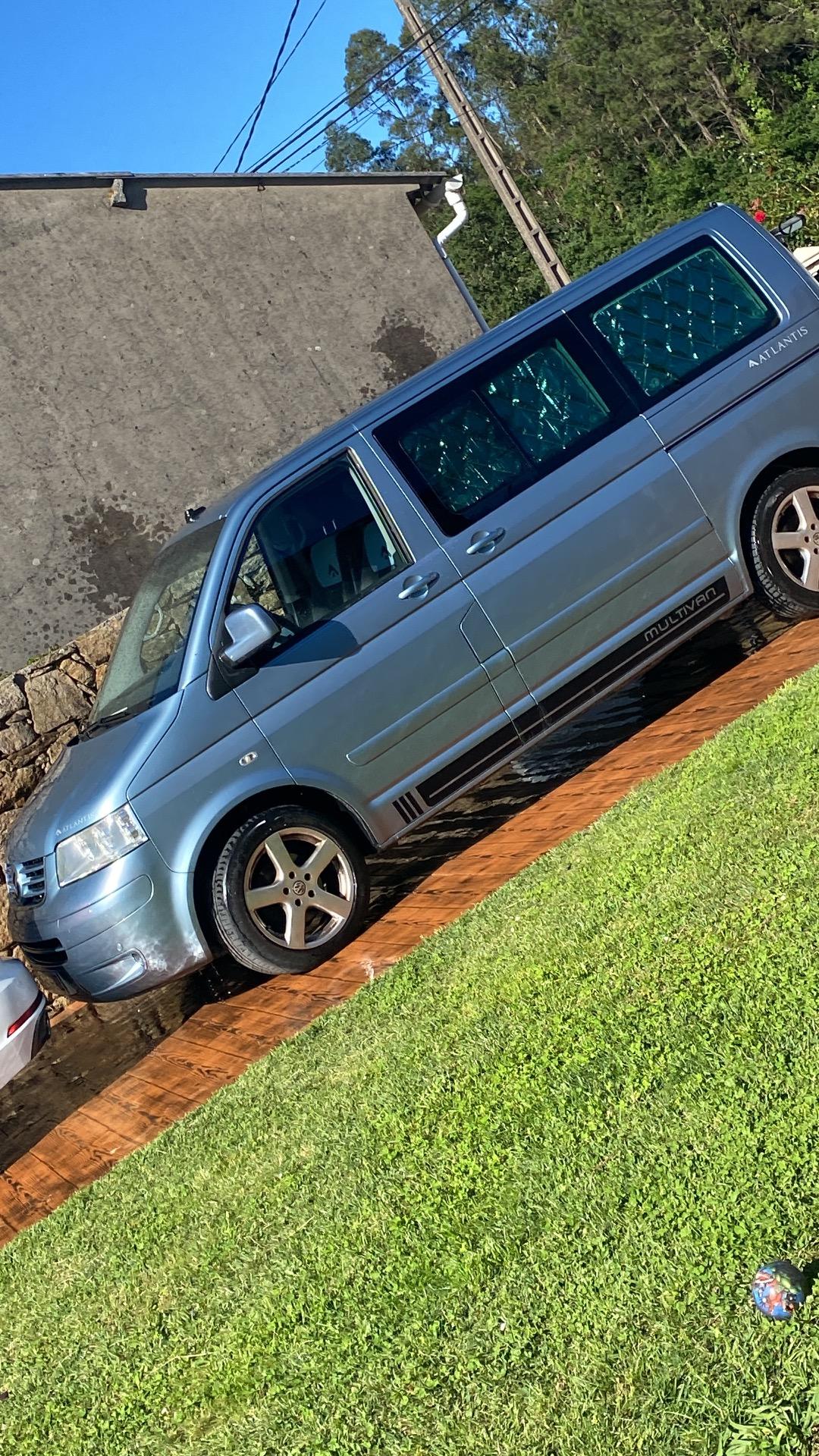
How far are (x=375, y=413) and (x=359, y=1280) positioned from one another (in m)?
4.53

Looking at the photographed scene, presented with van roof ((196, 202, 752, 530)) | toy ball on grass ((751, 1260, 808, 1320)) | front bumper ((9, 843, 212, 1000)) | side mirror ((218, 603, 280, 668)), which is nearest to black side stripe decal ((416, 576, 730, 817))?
side mirror ((218, 603, 280, 668))

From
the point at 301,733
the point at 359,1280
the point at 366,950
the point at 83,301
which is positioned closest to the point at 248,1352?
the point at 359,1280

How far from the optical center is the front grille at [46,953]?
621 centimetres

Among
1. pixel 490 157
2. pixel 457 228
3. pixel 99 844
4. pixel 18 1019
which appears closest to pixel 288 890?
pixel 99 844

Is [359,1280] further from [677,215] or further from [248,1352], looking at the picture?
[677,215]

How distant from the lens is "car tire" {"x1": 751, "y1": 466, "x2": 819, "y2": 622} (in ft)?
22.7

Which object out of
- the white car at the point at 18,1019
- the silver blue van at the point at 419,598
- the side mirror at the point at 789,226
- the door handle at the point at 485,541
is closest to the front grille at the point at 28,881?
the silver blue van at the point at 419,598

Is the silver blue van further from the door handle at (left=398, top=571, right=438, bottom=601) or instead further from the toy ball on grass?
the toy ball on grass

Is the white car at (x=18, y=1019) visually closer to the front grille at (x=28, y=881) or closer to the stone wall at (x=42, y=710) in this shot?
the front grille at (x=28, y=881)

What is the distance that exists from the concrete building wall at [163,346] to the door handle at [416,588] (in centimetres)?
945

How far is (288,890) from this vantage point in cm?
606

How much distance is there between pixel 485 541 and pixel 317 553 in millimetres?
828

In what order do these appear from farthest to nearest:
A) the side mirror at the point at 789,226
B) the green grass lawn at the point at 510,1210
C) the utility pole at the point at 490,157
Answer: the utility pole at the point at 490,157
the side mirror at the point at 789,226
the green grass lawn at the point at 510,1210

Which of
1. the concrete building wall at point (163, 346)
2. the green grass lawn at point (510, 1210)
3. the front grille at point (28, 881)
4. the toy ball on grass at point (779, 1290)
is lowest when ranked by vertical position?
the toy ball on grass at point (779, 1290)
